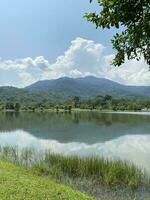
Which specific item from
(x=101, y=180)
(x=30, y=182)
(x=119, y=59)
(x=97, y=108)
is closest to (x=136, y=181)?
(x=101, y=180)

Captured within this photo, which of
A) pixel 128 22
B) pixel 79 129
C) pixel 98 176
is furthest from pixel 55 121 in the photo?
pixel 128 22

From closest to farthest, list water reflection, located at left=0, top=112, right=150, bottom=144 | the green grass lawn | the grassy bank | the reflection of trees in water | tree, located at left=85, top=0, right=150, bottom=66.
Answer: tree, located at left=85, top=0, right=150, bottom=66 → the green grass lawn → the grassy bank → water reflection, located at left=0, top=112, right=150, bottom=144 → the reflection of trees in water

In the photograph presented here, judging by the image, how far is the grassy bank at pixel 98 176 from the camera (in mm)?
13055

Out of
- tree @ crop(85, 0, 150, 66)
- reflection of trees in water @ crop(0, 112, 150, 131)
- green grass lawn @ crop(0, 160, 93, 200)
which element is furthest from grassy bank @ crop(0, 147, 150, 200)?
reflection of trees in water @ crop(0, 112, 150, 131)

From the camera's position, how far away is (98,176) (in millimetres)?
14945

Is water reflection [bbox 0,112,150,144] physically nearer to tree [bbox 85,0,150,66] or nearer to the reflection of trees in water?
the reflection of trees in water

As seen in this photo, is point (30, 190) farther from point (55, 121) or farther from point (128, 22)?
point (55, 121)

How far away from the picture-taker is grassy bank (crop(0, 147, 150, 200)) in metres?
13.1

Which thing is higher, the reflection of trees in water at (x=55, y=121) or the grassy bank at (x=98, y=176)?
the reflection of trees in water at (x=55, y=121)

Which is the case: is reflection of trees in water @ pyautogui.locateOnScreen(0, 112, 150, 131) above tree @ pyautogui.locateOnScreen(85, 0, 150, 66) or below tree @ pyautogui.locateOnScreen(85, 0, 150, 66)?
below

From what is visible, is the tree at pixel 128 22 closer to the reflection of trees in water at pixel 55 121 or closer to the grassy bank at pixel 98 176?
the grassy bank at pixel 98 176

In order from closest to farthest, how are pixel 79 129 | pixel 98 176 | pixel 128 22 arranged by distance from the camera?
pixel 128 22 → pixel 98 176 → pixel 79 129

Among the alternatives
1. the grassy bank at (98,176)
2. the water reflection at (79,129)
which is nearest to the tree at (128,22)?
the grassy bank at (98,176)

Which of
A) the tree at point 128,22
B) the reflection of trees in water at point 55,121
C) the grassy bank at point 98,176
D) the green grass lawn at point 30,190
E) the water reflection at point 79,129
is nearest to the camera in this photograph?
the tree at point 128,22
